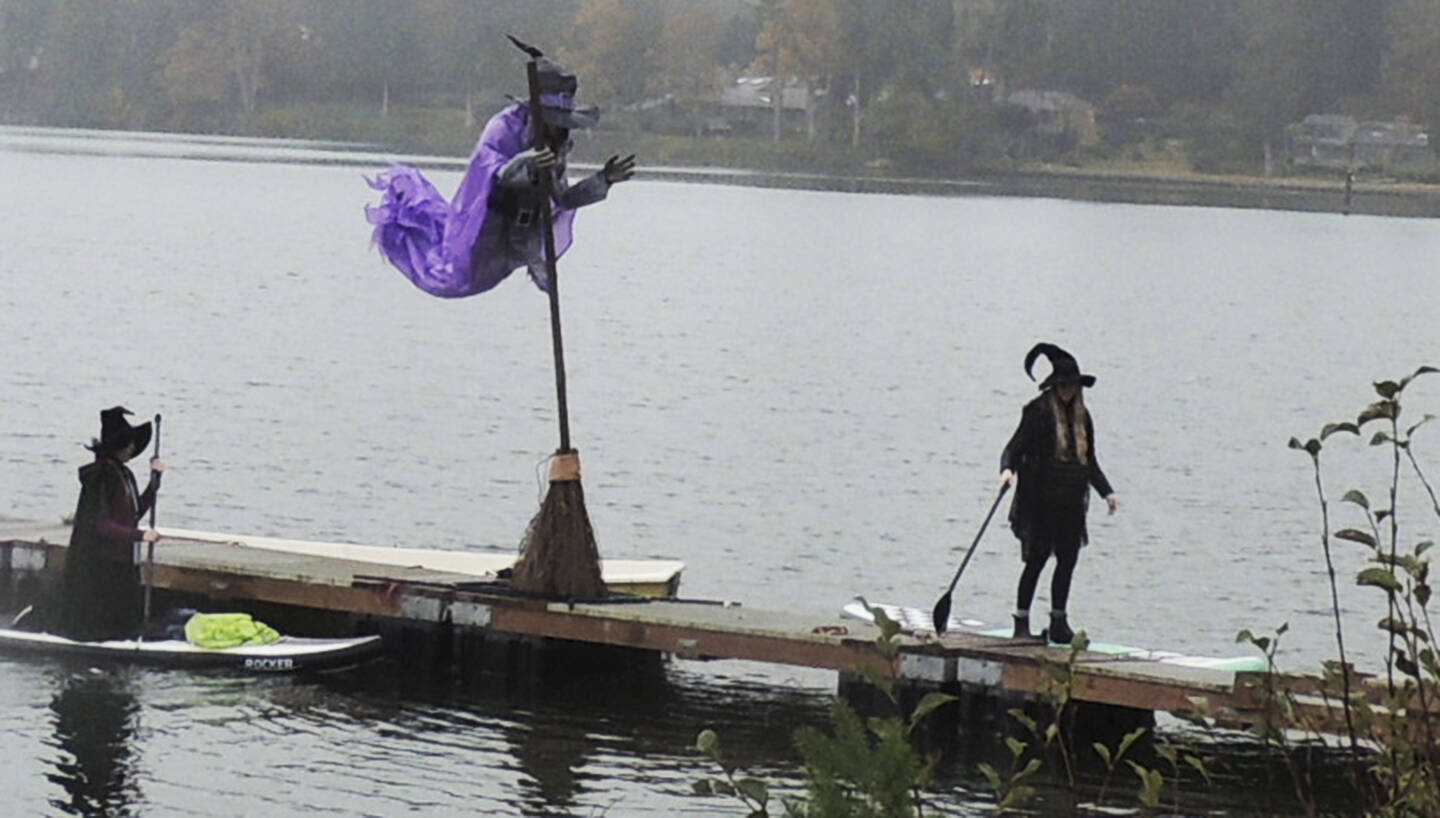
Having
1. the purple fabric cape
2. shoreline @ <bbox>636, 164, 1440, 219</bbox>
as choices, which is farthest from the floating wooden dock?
shoreline @ <bbox>636, 164, 1440, 219</bbox>

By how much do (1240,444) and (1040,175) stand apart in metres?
111

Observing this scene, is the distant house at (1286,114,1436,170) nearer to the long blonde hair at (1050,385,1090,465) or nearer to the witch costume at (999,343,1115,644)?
the witch costume at (999,343,1115,644)

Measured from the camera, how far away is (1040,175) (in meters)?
150

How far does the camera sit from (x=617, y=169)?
1680 cm

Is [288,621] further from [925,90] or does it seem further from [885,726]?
[925,90]

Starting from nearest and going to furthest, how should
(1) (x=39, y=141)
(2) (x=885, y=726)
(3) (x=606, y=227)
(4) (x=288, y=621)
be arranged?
(2) (x=885, y=726)
(4) (x=288, y=621)
(3) (x=606, y=227)
(1) (x=39, y=141)

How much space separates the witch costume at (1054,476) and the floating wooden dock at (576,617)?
0.50 metres

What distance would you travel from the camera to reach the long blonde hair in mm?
15805

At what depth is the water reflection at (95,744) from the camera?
15203 mm

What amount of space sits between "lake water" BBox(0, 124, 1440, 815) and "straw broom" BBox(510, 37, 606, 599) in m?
0.83

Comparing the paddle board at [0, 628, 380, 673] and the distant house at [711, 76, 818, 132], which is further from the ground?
the distant house at [711, 76, 818, 132]

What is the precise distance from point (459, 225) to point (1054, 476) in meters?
3.88

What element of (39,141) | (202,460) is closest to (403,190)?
(202,460)

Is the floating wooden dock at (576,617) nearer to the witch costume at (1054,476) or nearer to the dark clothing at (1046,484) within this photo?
the witch costume at (1054,476)
